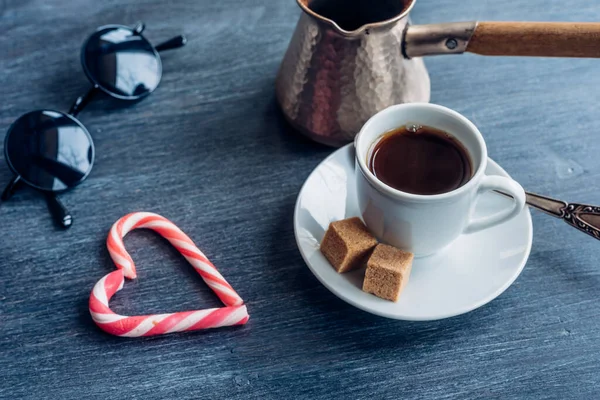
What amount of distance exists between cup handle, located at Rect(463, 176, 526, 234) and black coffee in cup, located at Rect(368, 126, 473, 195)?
0.03 meters

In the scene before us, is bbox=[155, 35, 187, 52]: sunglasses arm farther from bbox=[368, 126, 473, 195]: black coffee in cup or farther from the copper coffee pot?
bbox=[368, 126, 473, 195]: black coffee in cup

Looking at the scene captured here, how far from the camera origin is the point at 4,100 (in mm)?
1090

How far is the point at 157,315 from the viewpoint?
81 centimetres

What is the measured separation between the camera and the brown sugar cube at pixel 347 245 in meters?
0.80

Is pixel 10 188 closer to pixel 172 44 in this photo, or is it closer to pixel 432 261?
pixel 172 44

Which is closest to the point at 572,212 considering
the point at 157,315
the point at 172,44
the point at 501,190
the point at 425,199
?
the point at 501,190

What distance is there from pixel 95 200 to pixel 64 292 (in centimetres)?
16

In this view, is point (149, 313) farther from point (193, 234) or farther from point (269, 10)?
point (269, 10)

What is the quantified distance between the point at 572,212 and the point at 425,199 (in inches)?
9.8

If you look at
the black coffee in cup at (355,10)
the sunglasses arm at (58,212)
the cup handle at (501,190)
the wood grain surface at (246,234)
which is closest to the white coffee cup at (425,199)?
the cup handle at (501,190)

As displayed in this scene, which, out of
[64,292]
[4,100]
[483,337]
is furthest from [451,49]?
[4,100]

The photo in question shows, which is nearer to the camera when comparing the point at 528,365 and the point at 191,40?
the point at 528,365

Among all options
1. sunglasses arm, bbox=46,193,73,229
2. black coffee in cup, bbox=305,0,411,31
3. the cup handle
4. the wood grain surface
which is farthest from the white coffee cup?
sunglasses arm, bbox=46,193,73,229

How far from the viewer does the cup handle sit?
76cm
